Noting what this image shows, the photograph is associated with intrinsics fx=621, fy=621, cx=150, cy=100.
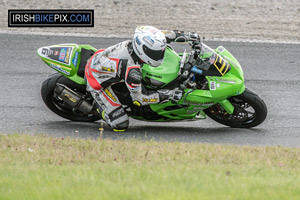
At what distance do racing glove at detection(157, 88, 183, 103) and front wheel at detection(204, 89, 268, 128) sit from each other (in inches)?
28.5

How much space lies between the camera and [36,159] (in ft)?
22.7

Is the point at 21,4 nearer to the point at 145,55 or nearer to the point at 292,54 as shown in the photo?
the point at 292,54

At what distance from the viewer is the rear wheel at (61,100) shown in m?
8.70

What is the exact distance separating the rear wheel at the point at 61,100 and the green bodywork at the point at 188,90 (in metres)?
0.19

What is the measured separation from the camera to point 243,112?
8602 mm

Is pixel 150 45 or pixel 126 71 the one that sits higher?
pixel 150 45

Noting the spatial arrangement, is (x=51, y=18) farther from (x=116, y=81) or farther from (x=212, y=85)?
(x=212, y=85)

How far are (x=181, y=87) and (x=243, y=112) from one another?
3.32 ft

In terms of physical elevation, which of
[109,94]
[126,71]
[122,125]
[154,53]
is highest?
[154,53]

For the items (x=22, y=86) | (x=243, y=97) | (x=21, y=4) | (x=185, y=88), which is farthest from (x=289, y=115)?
(x=21, y=4)

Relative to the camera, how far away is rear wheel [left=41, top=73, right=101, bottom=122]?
870cm

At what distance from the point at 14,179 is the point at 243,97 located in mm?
3708

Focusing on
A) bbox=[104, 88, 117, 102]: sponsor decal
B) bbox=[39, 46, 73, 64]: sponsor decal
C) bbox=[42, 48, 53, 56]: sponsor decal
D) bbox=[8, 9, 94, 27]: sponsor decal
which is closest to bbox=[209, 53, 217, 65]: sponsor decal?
bbox=[104, 88, 117, 102]: sponsor decal

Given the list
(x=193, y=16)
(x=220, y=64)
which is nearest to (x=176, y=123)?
(x=220, y=64)
